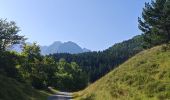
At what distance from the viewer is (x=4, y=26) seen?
79.6 metres

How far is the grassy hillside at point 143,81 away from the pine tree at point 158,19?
397 centimetres

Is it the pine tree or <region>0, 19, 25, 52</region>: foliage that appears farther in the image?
<region>0, 19, 25, 52</region>: foliage

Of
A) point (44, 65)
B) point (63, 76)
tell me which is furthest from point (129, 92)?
point (63, 76)

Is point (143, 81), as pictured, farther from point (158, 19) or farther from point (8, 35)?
point (8, 35)

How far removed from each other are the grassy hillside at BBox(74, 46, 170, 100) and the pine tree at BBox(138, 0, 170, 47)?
156 inches

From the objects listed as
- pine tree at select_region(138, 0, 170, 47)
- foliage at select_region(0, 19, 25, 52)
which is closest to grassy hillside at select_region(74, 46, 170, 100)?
pine tree at select_region(138, 0, 170, 47)

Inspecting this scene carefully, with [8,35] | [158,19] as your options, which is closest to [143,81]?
[158,19]

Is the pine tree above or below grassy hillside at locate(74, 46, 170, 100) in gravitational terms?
above

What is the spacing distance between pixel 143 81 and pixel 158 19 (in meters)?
21.6

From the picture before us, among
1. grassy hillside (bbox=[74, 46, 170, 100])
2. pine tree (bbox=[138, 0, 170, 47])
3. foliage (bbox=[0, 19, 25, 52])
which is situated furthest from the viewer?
foliage (bbox=[0, 19, 25, 52])

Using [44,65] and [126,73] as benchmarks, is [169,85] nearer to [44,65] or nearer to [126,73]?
[126,73]

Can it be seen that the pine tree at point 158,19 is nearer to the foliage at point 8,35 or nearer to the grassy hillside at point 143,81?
the grassy hillside at point 143,81

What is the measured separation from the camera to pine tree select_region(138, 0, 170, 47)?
6059cm

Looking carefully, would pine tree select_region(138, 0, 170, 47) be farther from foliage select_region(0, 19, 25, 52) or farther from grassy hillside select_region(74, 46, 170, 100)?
foliage select_region(0, 19, 25, 52)
